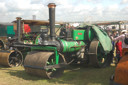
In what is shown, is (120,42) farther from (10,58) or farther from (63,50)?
(10,58)

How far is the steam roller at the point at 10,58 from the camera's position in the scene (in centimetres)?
574

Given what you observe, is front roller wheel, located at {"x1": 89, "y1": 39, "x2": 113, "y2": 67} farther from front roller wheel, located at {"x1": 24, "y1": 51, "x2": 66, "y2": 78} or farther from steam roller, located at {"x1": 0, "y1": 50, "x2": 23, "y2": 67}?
steam roller, located at {"x1": 0, "y1": 50, "x2": 23, "y2": 67}

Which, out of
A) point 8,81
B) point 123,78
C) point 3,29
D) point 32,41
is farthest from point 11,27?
point 123,78

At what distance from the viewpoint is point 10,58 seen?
6.06 m

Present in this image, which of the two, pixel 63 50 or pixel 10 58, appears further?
pixel 10 58

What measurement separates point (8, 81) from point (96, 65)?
2.78m

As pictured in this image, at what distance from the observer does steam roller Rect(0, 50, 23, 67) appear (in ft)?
18.8

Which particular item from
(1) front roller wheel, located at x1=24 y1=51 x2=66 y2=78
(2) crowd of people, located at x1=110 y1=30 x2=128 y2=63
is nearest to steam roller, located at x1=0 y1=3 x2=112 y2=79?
(1) front roller wheel, located at x1=24 y1=51 x2=66 y2=78

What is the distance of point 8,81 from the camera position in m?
4.29

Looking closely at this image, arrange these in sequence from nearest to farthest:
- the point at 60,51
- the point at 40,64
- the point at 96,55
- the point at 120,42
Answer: the point at 40,64 < the point at 60,51 < the point at 96,55 < the point at 120,42

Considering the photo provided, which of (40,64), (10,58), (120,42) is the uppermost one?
(120,42)

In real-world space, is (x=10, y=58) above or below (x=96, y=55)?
below

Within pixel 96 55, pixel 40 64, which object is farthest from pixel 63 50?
pixel 96 55

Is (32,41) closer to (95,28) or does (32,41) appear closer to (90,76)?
(95,28)
